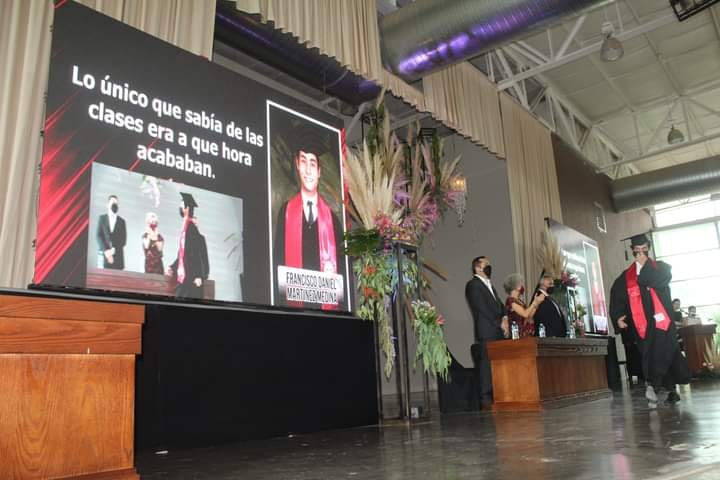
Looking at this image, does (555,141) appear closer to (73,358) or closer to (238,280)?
(238,280)

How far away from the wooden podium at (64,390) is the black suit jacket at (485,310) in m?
4.04

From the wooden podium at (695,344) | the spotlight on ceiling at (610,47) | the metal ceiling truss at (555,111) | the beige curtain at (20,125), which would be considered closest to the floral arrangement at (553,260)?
the spotlight on ceiling at (610,47)

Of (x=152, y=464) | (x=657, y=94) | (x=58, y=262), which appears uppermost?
(x=657, y=94)

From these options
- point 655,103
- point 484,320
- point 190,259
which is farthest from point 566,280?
point 655,103

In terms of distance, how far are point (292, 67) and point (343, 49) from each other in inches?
18.8

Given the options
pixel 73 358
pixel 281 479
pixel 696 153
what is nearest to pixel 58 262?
pixel 73 358

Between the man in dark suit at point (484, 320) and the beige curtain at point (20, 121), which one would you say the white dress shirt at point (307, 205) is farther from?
the man in dark suit at point (484, 320)

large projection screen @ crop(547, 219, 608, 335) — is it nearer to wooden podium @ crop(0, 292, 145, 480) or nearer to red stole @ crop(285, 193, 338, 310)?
red stole @ crop(285, 193, 338, 310)

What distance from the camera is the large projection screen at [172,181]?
2.88m

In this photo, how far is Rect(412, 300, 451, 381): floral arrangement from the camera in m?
4.51

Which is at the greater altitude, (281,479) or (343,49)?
(343,49)

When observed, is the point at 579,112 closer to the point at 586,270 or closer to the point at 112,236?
the point at 586,270

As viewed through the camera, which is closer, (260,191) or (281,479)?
(281,479)

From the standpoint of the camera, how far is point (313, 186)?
4.29m
